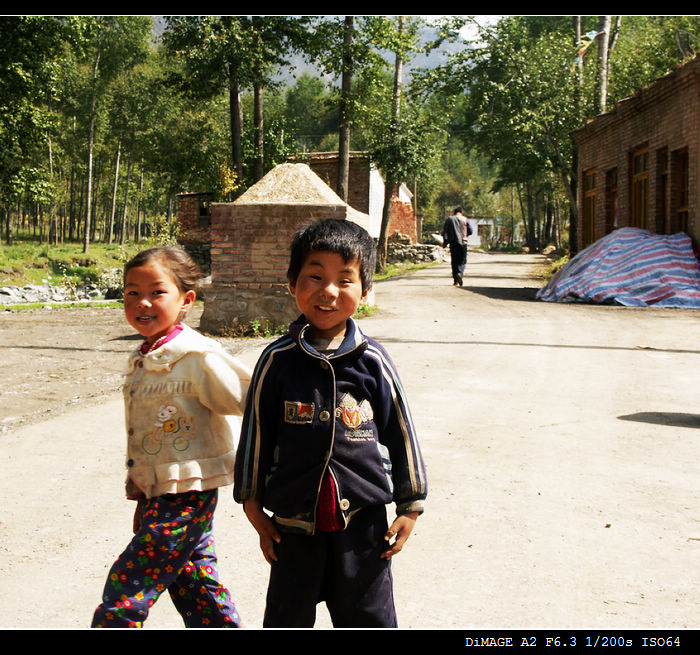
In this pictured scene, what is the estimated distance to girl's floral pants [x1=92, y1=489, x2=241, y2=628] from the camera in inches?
95.1

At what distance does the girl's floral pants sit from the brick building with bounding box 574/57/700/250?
14829 millimetres

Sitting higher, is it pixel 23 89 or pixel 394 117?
pixel 394 117

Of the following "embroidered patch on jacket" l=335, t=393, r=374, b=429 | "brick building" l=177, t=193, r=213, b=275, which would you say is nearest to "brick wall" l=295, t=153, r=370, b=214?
"brick building" l=177, t=193, r=213, b=275

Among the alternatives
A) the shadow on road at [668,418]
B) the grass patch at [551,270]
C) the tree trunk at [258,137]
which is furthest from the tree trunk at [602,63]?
the shadow on road at [668,418]

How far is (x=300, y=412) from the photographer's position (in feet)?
7.34

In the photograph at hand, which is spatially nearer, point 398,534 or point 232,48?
point 398,534

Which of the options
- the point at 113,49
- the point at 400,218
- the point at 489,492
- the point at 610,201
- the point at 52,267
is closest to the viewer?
the point at 489,492

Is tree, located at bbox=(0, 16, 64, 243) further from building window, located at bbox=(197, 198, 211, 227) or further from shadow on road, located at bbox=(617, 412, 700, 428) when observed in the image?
shadow on road, located at bbox=(617, 412, 700, 428)

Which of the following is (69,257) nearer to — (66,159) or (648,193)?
(66,159)

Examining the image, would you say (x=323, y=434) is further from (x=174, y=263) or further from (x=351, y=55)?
(x=351, y=55)

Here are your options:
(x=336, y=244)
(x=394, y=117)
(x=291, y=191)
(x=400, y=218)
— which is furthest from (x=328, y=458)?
(x=400, y=218)

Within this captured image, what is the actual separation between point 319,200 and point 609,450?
6830mm

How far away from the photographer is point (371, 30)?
25.8 metres

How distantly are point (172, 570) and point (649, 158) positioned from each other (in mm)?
17797
